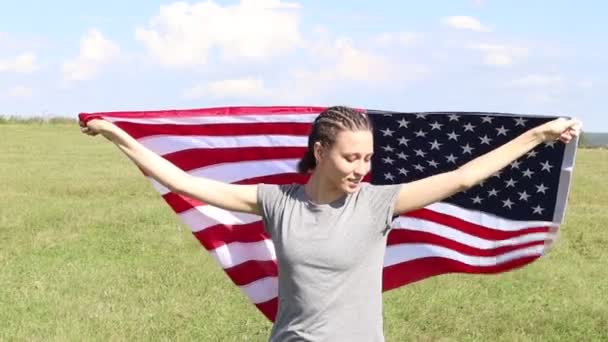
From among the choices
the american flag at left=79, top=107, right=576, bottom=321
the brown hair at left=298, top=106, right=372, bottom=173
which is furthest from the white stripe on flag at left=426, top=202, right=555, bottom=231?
the brown hair at left=298, top=106, right=372, bottom=173

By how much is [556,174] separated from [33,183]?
58.2 feet

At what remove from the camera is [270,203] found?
3686mm

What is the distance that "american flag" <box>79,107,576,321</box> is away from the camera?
17.0 ft

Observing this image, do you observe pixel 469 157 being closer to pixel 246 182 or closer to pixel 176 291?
pixel 246 182

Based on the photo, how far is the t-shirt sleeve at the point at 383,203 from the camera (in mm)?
3584

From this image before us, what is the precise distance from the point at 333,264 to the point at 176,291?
668cm

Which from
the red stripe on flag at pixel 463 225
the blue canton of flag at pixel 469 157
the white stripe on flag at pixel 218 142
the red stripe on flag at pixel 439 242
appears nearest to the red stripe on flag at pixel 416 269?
the red stripe on flag at pixel 439 242

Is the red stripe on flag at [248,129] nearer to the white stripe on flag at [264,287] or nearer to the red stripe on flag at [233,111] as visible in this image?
the red stripe on flag at [233,111]

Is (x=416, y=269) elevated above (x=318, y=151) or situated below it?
below

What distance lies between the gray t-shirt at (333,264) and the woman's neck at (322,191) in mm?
26

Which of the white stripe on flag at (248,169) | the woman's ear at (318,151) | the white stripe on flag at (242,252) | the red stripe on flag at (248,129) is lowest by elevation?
the white stripe on flag at (242,252)

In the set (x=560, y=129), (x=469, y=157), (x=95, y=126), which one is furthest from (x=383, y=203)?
(x=469, y=157)

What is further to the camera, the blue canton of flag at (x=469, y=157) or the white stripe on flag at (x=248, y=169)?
the white stripe on flag at (x=248, y=169)

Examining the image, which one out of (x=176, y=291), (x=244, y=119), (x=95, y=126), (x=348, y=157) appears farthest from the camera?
(x=176, y=291)
